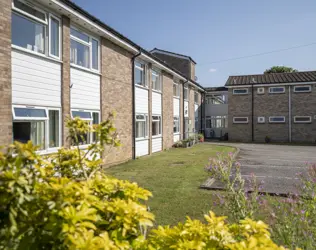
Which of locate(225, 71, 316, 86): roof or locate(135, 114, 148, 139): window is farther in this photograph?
locate(225, 71, 316, 86): roof

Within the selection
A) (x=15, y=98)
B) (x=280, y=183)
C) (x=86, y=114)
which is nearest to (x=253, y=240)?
(x=15, y=98)

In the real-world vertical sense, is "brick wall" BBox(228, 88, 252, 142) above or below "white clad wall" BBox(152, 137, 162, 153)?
above

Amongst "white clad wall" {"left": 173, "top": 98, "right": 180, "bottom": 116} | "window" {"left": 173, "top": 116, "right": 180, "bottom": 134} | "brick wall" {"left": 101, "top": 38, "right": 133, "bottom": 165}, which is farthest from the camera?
"window" {"left": 173, "top": 116, "right": 180, "bottom": 134}

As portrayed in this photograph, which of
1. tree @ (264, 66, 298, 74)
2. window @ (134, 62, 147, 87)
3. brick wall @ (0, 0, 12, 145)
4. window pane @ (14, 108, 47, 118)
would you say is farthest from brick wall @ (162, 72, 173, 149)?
tree @ (264, 66, 298, 74)

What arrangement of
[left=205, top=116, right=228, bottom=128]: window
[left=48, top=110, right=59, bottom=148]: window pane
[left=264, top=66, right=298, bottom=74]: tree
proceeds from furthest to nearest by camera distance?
[left=264, top=66, right=298, bottom=74]: tree, [left=205, top=116, right=228, bottom=128]: window, [left=48, top=110, right=59, bottom=148]: window pane

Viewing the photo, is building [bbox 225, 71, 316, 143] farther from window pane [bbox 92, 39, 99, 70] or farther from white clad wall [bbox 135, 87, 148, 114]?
window pane [bbox 92, 39, 99, 70]

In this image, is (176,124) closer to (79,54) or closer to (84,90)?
(84,90)

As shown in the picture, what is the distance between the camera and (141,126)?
15.1 m

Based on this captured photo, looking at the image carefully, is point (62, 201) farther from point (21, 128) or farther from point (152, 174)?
point (152, 174)

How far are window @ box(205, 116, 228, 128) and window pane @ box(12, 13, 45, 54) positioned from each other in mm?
26017

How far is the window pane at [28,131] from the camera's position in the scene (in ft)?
23.1

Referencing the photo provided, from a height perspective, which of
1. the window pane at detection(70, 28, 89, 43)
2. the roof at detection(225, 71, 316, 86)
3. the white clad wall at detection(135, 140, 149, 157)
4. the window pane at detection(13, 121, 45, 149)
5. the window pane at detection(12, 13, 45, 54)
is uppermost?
the roof at detection(225, 71, 316, 86)

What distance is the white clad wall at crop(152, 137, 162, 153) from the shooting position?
16.7m

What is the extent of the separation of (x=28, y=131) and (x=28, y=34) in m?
2.53
